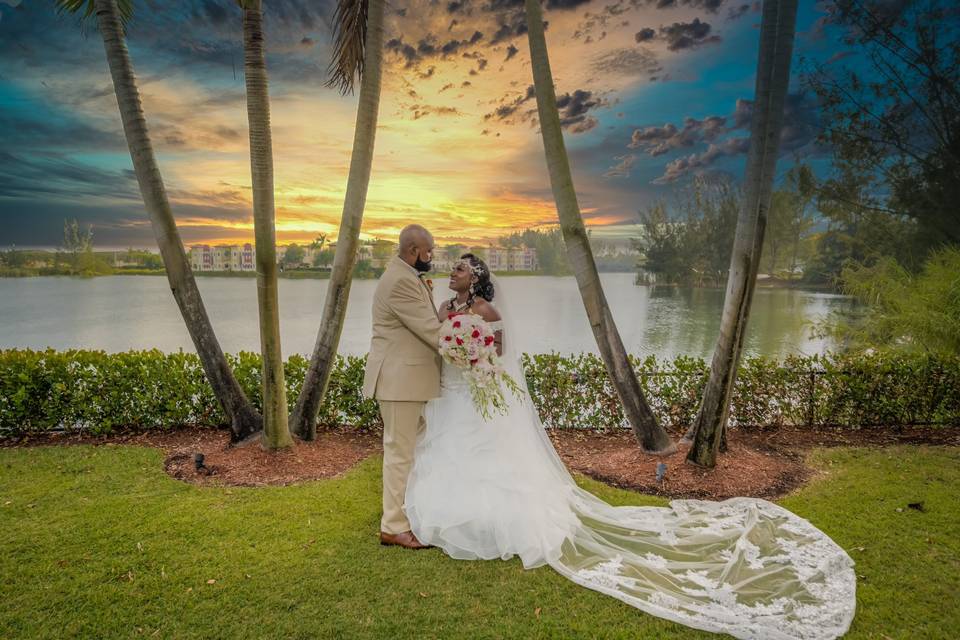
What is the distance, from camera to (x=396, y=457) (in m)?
3.99

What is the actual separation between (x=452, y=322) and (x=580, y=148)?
37.1 ft

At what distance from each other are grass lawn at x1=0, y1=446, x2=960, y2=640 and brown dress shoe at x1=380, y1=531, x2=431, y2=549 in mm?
72

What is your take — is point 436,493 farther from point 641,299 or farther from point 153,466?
point 641,299

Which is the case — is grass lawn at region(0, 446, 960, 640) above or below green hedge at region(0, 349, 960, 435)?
below

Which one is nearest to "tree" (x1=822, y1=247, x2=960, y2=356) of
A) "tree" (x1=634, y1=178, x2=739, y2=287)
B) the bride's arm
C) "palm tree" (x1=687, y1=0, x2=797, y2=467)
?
"palm tree" (x1=687, y1=0, x2=797, y2=467)

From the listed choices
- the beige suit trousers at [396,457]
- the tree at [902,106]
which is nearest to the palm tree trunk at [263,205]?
the beige suit trousers at [396,457]

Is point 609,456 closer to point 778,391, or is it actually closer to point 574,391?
point 574,391

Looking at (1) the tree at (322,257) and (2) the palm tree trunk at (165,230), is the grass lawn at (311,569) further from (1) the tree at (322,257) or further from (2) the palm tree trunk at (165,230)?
(1) the tree at (322,257)

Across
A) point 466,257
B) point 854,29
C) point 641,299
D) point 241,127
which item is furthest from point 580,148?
point 466,257

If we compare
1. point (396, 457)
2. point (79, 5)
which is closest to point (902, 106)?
point (396, 457)

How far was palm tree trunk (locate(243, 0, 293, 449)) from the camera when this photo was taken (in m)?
5.46

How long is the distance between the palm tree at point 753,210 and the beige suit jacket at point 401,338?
3220 mm

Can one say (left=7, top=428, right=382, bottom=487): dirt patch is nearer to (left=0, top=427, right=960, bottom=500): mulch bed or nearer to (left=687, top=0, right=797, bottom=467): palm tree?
(left=0, top=427, right=960, bottom=500): mulch bed

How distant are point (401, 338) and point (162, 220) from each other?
3716mm
